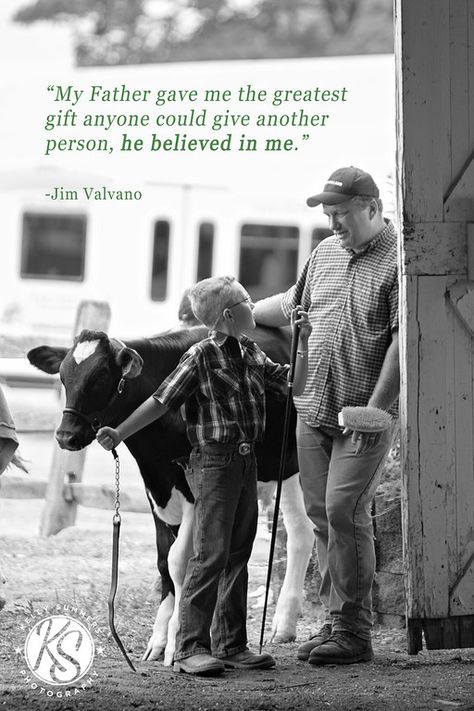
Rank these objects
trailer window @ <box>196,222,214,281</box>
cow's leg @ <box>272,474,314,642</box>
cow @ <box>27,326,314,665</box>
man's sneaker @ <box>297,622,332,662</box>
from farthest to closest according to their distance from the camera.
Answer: trailer window @ <box>196,222,214,281</box> → cow's leg @ <box>272,474,314,642</box> → man's sneaker @ <box>297,622,332,662</box> → cow @ <box>27,326,314,665</box>

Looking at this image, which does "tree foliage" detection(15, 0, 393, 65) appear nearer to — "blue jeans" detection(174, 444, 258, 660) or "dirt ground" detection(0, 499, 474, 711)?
"dirt ground" detection(0, 499, 474, 711)

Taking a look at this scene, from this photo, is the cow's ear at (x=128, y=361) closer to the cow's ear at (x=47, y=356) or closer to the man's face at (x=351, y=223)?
the cow's ear at (x=47, y=356)

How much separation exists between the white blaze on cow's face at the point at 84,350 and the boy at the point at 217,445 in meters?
0.37

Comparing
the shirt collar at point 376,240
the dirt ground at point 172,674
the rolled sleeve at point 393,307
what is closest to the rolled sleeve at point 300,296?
the shirt collar at point 376,240

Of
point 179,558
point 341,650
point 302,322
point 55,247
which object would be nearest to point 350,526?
point 341,650

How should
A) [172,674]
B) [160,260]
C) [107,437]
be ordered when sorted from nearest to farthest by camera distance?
[107,437], [172,674], [160,260]

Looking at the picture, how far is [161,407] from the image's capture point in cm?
536

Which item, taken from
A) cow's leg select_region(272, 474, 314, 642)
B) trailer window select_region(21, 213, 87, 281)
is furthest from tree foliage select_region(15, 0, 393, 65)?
cow's leg select_region(272, 474, 314, 642)

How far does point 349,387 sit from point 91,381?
3.73 feet

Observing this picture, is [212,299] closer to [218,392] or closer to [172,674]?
[218,392]

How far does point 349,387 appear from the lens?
5.70 m

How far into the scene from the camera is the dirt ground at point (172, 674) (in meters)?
4.82

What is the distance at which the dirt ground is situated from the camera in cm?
482

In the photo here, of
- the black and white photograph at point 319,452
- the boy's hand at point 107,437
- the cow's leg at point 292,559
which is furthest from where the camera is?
the cow's leg at point 292,559
